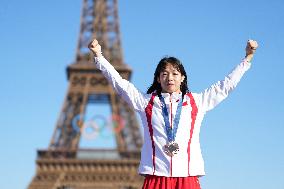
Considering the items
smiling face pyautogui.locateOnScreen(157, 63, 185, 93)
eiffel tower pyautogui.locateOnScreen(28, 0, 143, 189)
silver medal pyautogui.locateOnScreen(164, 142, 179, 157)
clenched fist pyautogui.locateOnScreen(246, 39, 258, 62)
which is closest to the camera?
silver medal pyautogui.locateOnScreen(164, 142, 179, 157)

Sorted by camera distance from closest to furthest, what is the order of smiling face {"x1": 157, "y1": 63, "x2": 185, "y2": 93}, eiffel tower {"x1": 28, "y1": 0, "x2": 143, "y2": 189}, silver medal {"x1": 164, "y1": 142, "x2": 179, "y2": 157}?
silver medal {"x1": 164, "y1": 142, "x2": 179, "y2": 157}, smiling face {"x1": 157, "y1": 63, "x2": 185, "y2": 93}, eiffel tower {"x1": 28, "y1": 0, "x2": 143, "y2": 189}

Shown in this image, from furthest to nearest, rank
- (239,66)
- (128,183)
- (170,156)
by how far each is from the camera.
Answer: (128,183) < (239,66) < (170,156)

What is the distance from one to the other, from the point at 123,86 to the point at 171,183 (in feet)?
2.66

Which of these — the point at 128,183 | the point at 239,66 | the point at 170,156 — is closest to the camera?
the point at 170,156

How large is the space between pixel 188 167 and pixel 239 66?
2.97 ft

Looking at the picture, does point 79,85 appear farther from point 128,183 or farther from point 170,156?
point 170,156

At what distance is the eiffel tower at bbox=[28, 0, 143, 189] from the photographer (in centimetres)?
5250

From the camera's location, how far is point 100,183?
5291 cm

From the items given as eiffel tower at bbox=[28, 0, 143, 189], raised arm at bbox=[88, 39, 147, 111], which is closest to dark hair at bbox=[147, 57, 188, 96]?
raised arm at bbox=[88, 39, 147, 111]

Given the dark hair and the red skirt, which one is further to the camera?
the dark hair

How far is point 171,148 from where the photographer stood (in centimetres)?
484

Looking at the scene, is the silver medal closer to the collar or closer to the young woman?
the young woman

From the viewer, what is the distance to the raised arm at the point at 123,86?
513cm

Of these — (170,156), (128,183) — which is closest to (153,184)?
(170,156)
